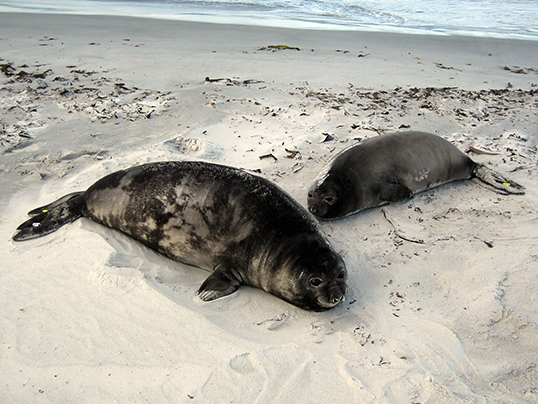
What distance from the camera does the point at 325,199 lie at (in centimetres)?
401

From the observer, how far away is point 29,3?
15.6m

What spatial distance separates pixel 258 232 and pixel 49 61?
22.6 ft

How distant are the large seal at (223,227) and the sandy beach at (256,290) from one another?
0.12 meters

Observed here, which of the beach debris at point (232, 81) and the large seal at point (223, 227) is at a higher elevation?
the beach debris at point (232, 81)

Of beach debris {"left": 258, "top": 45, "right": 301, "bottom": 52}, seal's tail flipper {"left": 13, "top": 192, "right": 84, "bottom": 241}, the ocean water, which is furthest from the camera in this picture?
the ocean water

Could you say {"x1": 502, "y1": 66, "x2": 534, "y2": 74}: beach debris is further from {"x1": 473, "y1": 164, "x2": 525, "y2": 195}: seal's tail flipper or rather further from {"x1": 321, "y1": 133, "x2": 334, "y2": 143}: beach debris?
{"x1": 321, "y1": 133, "x2": 334, "y2": 143}: beach debris

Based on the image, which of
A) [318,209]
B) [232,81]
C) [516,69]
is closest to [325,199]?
[318,209]

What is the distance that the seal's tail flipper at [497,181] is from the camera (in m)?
4.45

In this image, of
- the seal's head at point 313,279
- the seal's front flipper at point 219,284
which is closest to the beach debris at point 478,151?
the seal's head at point 313,279

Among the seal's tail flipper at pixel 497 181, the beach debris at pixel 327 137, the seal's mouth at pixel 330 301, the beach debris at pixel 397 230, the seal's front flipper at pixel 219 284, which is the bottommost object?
the seal's front flipper at pixel 219 284

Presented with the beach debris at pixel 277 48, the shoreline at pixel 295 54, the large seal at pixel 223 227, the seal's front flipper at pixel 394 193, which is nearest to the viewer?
the large seal at pixel 223 227

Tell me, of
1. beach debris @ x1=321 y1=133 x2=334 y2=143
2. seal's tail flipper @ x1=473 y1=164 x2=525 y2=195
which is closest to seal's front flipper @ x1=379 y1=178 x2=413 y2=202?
seal's tail flipper @ x1=473 y1=164 x2=525 y2=195

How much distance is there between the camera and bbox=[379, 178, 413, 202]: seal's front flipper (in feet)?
14.1

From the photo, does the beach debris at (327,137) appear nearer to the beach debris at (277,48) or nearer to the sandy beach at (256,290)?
the sandy beach at (256,290)
